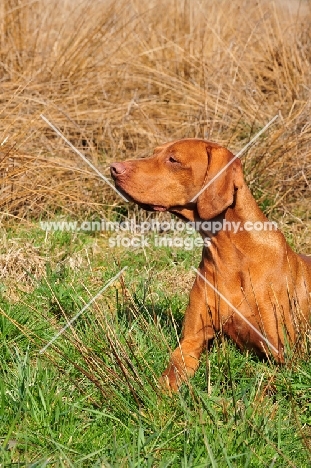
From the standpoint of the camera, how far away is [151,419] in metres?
3.21

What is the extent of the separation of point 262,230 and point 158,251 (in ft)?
5.92

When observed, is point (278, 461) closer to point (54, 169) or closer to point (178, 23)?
point (54, 169)

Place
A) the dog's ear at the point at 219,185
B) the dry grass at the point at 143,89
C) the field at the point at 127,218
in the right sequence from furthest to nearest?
the dry grass at the point at 143,89, the dog's ear at the point at 219,185, the field at the point at 127,218

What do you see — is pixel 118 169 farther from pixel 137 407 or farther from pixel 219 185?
pixel 137 407

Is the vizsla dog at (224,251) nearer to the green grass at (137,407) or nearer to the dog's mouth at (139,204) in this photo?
the dog's mouth at (139,204)

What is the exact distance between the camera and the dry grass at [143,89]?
6109 mm

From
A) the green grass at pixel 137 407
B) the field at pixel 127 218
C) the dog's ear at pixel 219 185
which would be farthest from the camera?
the dog's ear at pixel 219 185

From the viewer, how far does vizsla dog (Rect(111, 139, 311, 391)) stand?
3793mm

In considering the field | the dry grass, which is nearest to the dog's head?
the field

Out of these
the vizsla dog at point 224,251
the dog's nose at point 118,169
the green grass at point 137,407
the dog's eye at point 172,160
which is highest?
the dog's eye at point 172,160

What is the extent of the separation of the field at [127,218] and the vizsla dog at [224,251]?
131 millimetres

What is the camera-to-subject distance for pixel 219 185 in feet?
12.2

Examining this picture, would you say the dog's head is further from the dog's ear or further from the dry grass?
the dry grass

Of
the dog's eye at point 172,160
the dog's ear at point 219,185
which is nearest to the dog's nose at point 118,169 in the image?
the dog's eye at point 172,160
